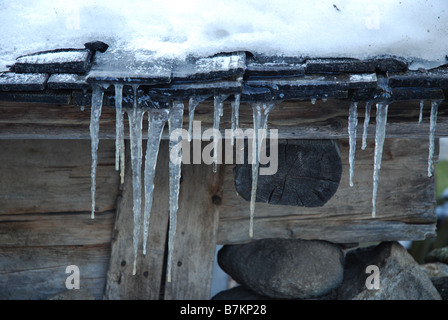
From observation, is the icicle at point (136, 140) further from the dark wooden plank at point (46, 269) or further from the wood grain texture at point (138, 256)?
the dark wooden plank at point (46, 269)

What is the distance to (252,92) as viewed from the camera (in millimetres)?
2111

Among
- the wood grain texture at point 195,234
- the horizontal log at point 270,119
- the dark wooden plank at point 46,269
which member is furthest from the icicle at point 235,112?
the dark wooden plank at point 46,269

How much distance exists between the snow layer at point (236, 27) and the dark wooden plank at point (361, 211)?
44.4 inches

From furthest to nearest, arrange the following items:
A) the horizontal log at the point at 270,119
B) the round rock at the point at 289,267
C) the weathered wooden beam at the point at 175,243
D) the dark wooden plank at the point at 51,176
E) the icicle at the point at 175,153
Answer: the round rock at the point at 289,267 → the weathered wooden beam at the point at 175,243 → the dark wooden plank at the point at 51,176 → the horizontal log at the point at 270,119 → the icicle at the point at 175,153

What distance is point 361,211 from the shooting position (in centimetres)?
336

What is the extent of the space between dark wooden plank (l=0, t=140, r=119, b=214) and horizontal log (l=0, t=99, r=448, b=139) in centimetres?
59

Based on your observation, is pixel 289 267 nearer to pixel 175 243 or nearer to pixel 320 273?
pixel 320 273

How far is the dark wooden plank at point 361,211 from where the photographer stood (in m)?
3.28

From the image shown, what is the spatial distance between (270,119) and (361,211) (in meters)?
1.24

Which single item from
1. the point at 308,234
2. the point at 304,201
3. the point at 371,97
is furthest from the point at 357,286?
the point at 371,97

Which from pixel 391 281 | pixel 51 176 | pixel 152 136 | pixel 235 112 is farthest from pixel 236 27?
pixel 391 281

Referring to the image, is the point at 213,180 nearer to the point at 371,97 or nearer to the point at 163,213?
the point at 163,213

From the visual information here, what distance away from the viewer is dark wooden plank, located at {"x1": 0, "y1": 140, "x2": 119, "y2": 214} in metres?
3.11

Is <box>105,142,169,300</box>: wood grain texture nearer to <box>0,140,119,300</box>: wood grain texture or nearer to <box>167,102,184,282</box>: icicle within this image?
<box>0,140,119,300</box>: wood grain texture
